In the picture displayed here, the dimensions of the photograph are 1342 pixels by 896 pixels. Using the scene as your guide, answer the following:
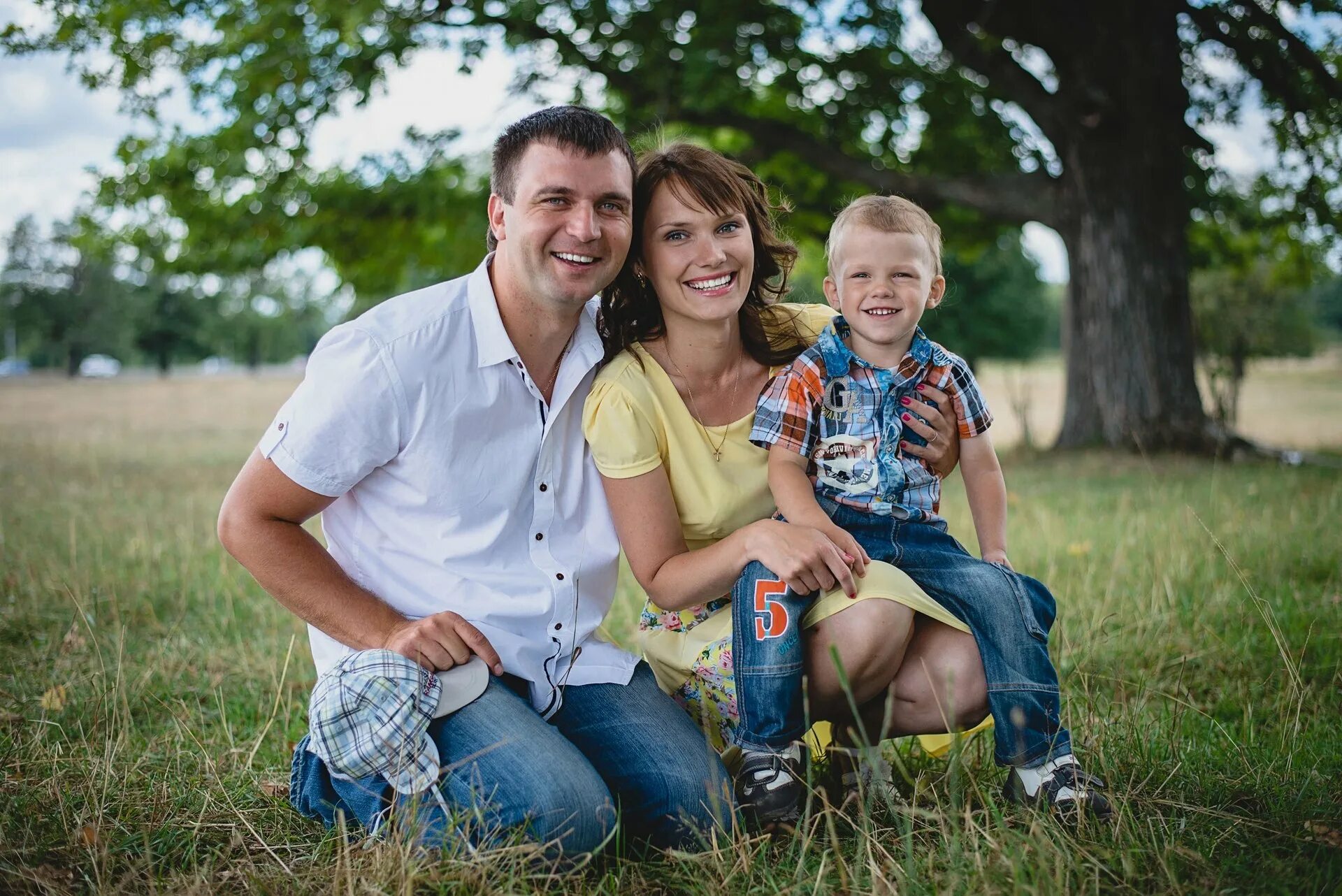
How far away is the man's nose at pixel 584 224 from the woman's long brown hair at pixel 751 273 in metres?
0.25

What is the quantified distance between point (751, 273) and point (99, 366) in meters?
48.5

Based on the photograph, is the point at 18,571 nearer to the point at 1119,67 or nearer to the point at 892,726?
the point at 892,726

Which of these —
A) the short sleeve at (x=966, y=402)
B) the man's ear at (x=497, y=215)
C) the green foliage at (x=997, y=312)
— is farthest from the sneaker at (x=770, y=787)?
the green foliage at (x=997, y=312)

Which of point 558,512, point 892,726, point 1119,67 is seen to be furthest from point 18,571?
point 1119,67

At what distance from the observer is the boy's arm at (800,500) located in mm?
2402

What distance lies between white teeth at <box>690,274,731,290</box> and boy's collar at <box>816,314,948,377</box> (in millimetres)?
285

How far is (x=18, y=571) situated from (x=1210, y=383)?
8659mm

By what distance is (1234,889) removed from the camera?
1.93 m

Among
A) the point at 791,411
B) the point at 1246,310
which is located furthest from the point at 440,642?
the point at 1246,310

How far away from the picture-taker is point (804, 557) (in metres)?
2.34

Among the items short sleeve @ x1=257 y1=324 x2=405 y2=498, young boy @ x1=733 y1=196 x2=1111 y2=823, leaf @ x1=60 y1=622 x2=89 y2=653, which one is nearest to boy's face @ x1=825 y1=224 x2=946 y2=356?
young boy @ x1=733 y1=196 x2=1111 y2=823

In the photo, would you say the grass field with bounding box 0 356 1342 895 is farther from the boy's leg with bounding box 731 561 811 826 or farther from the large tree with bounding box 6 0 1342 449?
the large tree with bounding box 6 0 1342 449

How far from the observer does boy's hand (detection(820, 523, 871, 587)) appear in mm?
2391

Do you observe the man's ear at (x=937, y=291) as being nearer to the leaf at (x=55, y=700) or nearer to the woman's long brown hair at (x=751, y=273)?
the woman's long brown hair at (x=751, y=273)
